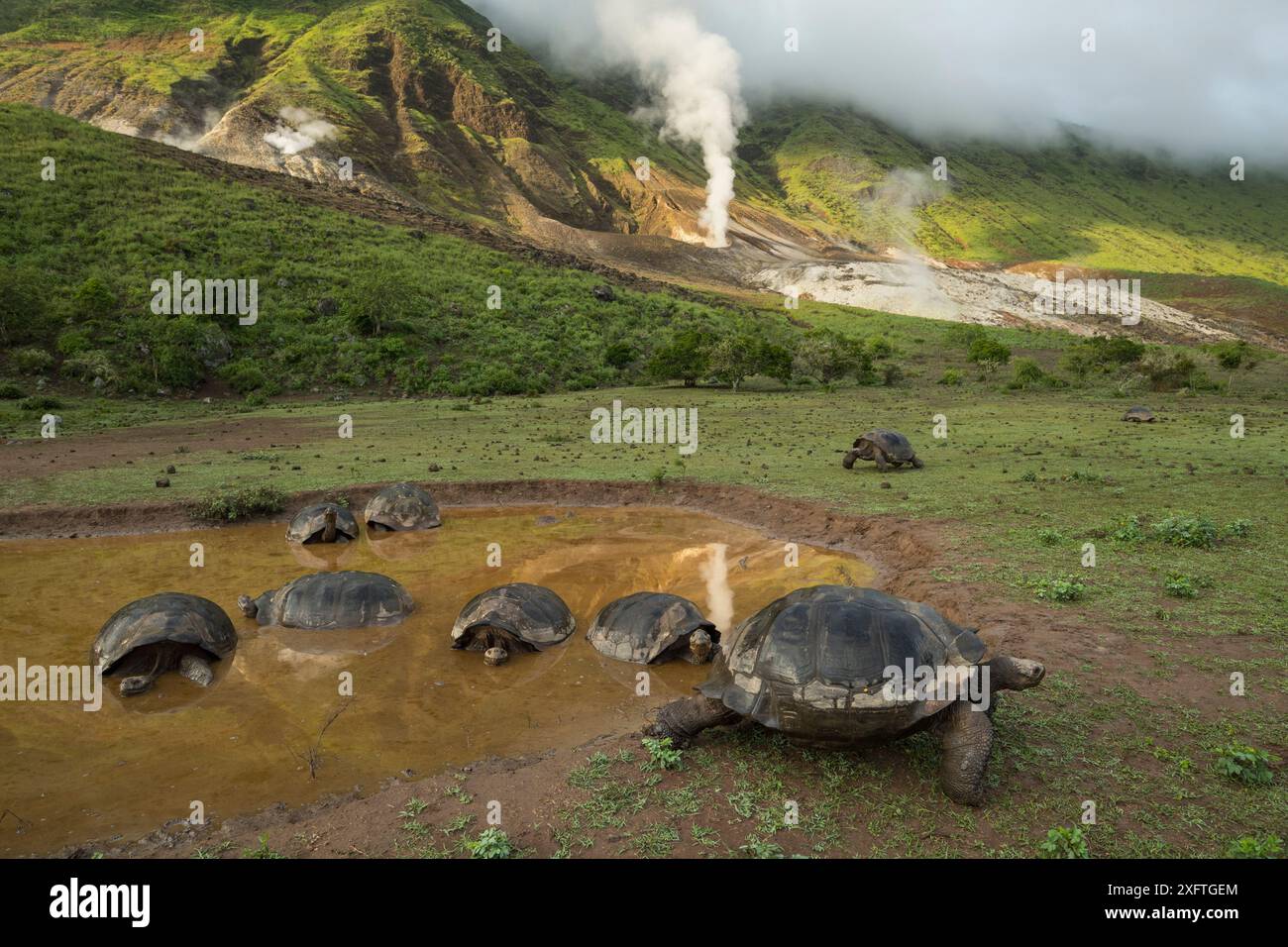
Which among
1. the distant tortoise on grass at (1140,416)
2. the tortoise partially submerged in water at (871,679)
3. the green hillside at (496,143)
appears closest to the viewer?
the tortoise partially submerged in water at (871,679)

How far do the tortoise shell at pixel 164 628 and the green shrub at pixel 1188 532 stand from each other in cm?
1358

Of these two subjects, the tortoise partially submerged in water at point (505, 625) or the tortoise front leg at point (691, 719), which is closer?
the tortoise front leg at point (691, 719)

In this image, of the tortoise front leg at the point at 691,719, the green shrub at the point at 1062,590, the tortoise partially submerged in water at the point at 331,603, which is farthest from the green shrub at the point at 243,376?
the green shrub at the point at 1062,590

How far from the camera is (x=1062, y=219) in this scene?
172 m

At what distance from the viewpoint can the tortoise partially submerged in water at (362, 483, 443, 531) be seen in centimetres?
1459

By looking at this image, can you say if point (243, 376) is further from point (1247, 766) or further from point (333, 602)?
point (1247, 766)

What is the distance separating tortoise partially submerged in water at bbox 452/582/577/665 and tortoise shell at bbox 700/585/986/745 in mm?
3390

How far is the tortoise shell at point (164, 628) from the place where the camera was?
8.19m

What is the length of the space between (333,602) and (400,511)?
514 centimetres

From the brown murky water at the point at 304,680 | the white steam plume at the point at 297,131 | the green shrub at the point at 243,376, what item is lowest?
the brown murky water at the point at 304,680

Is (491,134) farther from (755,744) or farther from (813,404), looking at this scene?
(755,744)

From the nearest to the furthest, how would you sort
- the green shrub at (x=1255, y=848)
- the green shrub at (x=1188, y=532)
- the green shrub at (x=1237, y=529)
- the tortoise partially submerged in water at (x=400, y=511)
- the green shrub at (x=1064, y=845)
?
the green shrub at (x=1255, y=848) → the green shrub at (x=1064, y=845) → the green shrub at (x=1188, y=532) → the green shrub at (x=1237, y=529) → the tortoise partially submerged in water at (x=400, y=511)

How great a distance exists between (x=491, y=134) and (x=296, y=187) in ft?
258

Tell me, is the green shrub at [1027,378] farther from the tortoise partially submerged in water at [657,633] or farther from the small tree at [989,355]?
the tortoise partially submerged in water at [657,633]
